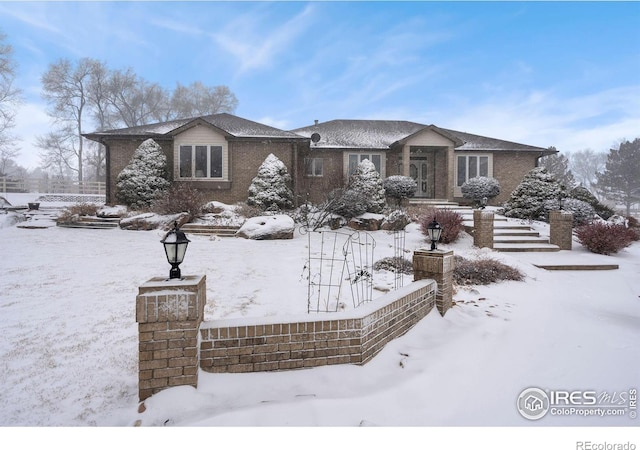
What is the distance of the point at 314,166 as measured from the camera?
17.5m

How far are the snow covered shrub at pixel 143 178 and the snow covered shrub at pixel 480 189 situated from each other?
15.1m

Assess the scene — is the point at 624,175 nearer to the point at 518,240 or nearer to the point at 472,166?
the point at 472,166

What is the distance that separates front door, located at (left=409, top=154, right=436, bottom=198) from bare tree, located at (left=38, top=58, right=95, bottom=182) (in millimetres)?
30657

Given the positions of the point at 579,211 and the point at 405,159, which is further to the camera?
the point at 405,159

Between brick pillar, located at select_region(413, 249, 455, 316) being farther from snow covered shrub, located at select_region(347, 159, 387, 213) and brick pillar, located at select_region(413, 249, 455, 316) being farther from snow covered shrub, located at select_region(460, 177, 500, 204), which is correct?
snow covered shrub, located at select_region(460, 177, 500, 204)

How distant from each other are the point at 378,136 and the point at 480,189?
7213 mm

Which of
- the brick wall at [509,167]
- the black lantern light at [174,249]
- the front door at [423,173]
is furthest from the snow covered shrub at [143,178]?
the brick wall at [509,167]

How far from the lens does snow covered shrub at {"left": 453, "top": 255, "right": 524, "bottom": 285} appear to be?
591 centimetres

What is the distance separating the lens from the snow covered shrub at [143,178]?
1374 centimetres

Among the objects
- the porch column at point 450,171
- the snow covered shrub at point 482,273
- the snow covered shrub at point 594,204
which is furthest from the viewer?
the porch column at point 450,171

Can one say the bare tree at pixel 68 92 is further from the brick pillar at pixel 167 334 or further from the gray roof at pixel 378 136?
the brick pillar at pixel 167 334

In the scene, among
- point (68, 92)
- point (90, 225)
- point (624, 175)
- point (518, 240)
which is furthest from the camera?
point (624, 175)

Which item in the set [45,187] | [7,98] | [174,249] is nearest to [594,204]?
[174,249]
